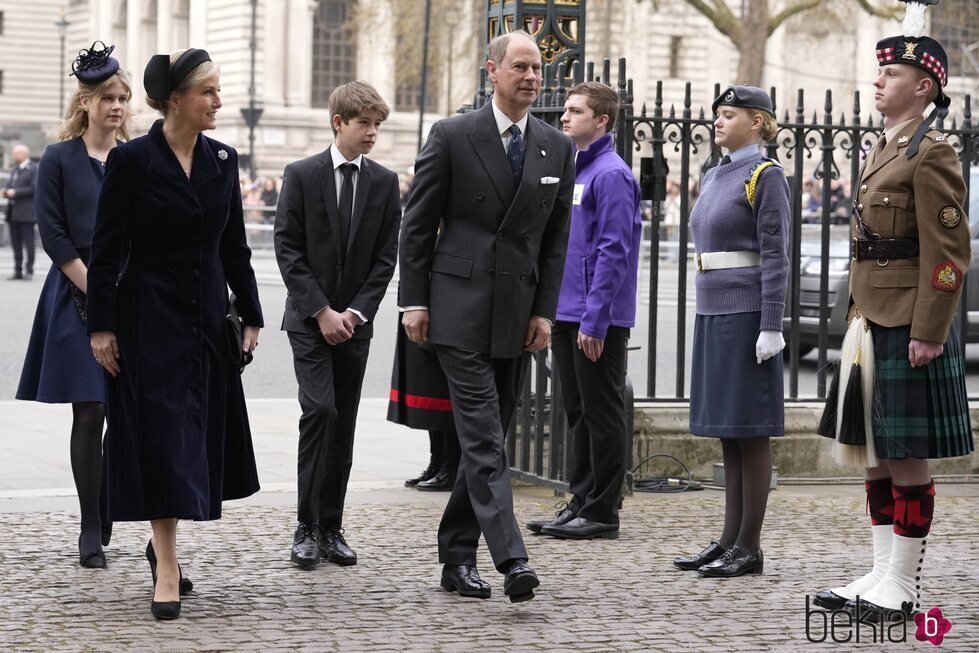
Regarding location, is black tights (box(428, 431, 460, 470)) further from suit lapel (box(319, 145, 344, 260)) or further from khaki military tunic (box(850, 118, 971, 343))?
khaki military tunic (box(850, 118, 971, 343))

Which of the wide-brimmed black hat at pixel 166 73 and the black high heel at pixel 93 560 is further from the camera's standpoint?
the black high heel at pixel 93 560

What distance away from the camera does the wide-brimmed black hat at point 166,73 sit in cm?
549

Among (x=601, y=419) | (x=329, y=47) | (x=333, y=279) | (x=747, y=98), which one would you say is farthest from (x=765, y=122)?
(x=329, y=47)

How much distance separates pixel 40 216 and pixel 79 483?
3.38 feet

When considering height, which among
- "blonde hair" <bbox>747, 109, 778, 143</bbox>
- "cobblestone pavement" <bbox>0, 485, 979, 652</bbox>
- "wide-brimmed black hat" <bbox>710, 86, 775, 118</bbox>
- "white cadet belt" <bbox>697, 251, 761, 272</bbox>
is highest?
"wide-brimmed black hat" <bbox>710, 86, 775, 118</bbox>

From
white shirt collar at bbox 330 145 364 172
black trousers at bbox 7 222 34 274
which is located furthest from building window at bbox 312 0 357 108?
white shirt collar at bbox 330 145 364 172

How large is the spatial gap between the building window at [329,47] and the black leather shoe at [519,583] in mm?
59817

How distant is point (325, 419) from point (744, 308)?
5.43 feet

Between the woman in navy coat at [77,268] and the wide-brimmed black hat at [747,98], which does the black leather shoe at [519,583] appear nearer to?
the woman in navy coat at [77,268]

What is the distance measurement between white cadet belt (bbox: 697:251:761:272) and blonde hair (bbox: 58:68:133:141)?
232 cm

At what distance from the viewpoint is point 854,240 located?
570 cm

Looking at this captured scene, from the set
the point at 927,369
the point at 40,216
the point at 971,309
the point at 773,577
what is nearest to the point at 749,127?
the point at 927,369

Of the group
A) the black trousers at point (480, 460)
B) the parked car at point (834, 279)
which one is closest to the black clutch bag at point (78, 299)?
A: the black trousers at point (480, 460)

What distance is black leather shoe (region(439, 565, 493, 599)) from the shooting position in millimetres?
5766
